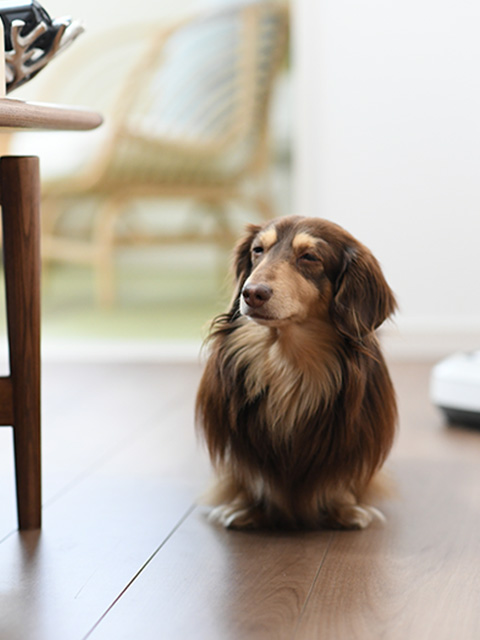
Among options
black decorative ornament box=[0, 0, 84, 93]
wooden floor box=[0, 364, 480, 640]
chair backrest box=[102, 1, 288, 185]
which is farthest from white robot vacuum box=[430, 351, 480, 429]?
chair backrest box=[102, 1, 288, 185]

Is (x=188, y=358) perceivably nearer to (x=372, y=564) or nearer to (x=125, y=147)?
(x=125, y=147)

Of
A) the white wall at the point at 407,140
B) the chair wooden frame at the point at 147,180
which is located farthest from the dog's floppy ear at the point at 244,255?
the chair wooden frame at the point at 147,180

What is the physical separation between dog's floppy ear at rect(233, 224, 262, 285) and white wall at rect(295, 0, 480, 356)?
164 cm

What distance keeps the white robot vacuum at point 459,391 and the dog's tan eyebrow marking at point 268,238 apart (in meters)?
0.95

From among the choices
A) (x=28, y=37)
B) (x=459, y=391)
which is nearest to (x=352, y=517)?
(x=459, y=391)

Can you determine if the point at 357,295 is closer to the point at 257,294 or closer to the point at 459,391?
the point at 257,294

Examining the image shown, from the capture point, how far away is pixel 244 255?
1.69 m

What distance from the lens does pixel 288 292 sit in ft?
4.95

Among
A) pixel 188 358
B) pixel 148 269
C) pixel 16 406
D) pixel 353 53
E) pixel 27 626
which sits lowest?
pixel 148 269

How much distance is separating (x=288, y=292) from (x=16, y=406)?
51 cm

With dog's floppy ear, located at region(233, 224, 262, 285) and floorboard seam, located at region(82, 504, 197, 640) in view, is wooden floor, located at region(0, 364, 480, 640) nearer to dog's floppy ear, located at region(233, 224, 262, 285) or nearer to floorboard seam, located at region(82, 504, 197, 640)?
floorboard seam, located at region(82, 504, 197, 640)

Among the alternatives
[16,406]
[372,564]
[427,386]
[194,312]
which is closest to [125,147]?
[194,312]

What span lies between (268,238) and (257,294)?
149mm

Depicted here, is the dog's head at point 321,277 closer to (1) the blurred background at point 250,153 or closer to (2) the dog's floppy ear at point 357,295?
(2) the dog's floppy ear at point 357,295
